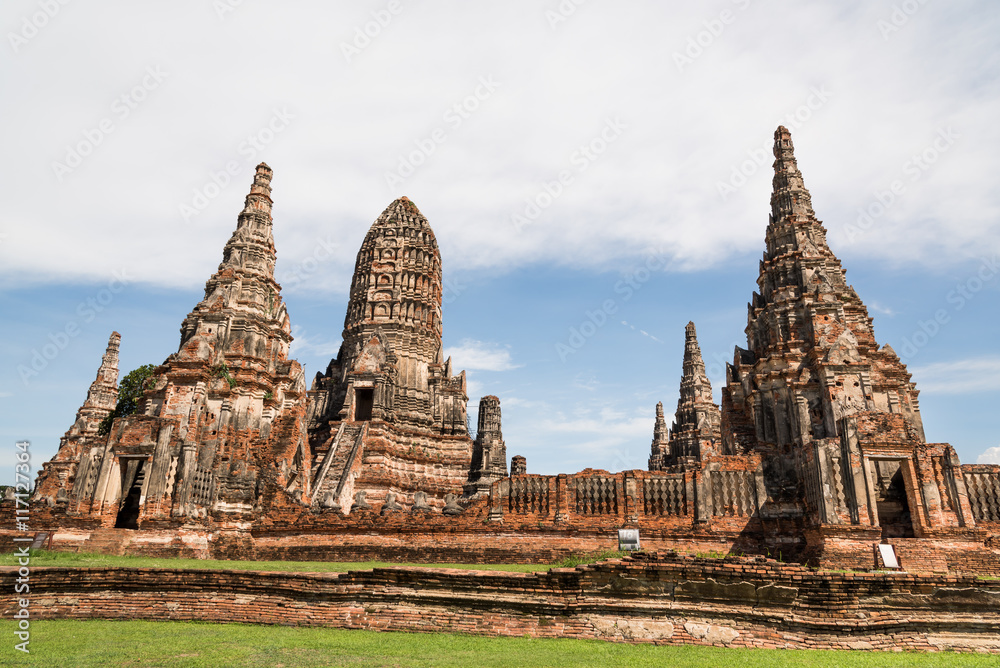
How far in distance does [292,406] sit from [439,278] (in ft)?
53.8

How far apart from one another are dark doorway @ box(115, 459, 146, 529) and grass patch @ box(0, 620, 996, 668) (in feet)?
41.1

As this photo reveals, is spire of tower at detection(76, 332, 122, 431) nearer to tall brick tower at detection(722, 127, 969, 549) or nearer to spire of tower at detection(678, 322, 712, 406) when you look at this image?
tall brick tower at detection(722, 127, 969, 549)

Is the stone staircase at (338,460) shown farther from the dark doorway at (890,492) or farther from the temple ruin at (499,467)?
the dark doorway at (890,492)

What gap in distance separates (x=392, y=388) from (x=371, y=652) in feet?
85.4

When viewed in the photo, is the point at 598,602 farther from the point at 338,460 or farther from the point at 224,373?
the point at 338,460

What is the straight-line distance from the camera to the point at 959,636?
9.74m

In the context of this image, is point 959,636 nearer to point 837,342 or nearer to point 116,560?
point 837,342

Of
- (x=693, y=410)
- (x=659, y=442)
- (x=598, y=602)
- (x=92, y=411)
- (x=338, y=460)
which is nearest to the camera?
(x=598, y=602)

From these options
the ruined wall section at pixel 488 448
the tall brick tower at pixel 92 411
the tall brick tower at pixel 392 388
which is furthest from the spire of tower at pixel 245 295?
the ruined wall section at pixel 488 448

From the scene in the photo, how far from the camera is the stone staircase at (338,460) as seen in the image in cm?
2773

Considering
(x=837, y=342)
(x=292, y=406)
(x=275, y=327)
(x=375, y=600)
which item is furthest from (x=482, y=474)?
(x=375, y=600)

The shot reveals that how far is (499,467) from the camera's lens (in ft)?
111

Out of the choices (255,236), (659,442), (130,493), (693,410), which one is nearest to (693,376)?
(693,410)

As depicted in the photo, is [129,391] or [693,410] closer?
[129,391]
